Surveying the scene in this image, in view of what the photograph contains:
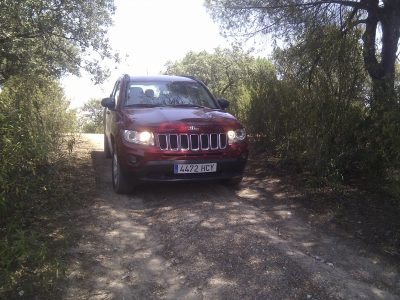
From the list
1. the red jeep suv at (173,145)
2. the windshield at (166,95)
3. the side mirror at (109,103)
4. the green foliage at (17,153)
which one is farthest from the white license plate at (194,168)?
the side mirror at (109,103)

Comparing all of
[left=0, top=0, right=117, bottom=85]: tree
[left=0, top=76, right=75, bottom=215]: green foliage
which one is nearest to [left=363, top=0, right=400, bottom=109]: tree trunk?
[left=0, top=76, right=75, bottom=215]: green foliage

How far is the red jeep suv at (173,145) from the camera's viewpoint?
542 centimetres

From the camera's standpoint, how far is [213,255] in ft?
13.3

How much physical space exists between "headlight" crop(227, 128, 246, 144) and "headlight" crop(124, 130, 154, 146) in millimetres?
1179

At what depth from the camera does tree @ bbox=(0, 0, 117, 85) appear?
34.8ft

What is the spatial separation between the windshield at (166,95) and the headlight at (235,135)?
3.60 ft

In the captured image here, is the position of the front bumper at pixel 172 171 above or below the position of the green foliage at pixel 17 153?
below

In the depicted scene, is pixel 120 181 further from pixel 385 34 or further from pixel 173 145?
pixel 385 34

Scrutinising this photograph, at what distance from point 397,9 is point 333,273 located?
6.00 meters

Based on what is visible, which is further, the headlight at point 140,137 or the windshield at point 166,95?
the windshield at point 166,95

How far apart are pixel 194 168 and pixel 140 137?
0.87 meters

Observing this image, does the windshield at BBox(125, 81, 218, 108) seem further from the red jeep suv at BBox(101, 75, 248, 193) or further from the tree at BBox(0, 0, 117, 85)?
the tree at BBox(0, 0, 117, 85)

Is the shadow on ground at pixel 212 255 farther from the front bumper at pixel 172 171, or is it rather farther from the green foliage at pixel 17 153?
the green foliage at pixel 17 153

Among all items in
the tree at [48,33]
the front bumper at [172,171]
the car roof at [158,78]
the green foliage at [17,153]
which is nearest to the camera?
the green foliage at [17,153]
